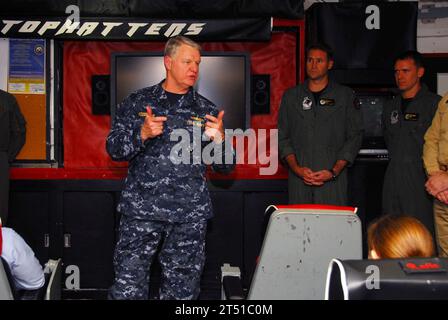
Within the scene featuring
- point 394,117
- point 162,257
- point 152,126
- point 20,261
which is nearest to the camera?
point 20,261

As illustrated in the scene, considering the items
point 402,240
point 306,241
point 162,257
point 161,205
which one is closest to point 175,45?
point 161,205

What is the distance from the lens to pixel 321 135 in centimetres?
397

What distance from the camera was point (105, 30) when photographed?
446 cm

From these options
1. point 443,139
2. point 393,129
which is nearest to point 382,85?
point 393,129

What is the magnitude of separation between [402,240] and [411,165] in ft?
8.38

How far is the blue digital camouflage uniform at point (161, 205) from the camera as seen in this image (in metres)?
2.85

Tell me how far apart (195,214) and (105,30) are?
2196 millimetres

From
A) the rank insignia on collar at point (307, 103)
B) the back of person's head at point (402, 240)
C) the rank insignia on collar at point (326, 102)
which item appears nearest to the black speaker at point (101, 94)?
the rank insignia on collar at point (307, 103)

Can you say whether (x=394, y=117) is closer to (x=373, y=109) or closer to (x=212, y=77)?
(x=373, y=109)

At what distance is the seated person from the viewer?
6.43ft

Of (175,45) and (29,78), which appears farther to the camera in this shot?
(29,78)

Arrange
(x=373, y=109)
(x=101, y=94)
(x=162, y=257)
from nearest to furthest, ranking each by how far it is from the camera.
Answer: (x=162, y=257)
(x=373, y=109)
(x=101, y=94)

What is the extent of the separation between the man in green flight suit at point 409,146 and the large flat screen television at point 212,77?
1182 mm

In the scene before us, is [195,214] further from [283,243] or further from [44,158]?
[44,158]
